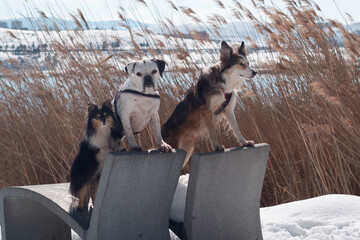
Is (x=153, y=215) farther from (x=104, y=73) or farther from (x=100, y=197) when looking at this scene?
(x=104, y=73)

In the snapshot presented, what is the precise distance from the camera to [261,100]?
14.9 ft

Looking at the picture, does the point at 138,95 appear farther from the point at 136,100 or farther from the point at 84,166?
the point at 84,166

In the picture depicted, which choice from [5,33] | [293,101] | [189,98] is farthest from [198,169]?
[5,33]

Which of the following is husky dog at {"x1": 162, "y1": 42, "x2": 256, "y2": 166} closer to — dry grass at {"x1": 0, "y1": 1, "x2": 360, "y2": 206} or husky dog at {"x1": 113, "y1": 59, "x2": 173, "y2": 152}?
husky dog at {"x1": 113, "y1": 59, "x2": 173, "y2": 152}

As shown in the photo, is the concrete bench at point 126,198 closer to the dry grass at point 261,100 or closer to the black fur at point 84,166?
the black fur at point 84,166

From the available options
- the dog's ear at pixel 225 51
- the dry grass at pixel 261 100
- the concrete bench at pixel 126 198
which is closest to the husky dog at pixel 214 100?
the dog's ear at pixel 225 51

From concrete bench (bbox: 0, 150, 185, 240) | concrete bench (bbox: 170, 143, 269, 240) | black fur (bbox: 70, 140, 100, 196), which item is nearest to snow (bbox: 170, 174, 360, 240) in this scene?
concrete bench (bbox: 170, 143, 269, 240)

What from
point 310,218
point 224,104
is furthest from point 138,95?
point 310,218

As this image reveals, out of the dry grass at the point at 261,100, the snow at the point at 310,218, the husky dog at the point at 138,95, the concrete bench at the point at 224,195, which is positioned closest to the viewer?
the husky dog at the point at 138,95

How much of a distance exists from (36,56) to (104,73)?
93 centimetres

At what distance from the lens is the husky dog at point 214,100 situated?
9.78 feet

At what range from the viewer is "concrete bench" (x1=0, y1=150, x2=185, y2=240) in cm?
269

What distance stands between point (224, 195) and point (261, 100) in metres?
1.59

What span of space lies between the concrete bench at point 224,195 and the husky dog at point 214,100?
0.32ft
